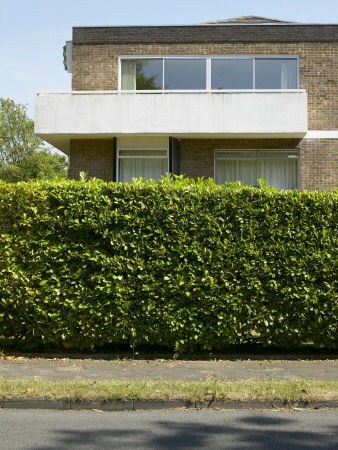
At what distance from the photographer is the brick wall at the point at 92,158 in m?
19.8

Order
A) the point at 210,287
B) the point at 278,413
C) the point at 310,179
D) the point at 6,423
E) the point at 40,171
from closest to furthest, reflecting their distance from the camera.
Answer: the point at 6,423 < the point at 278,413 < the point at 210,287 < the point at 310,179 < the point at 40,171

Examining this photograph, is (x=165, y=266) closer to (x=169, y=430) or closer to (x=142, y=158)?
(x=169, y=430)

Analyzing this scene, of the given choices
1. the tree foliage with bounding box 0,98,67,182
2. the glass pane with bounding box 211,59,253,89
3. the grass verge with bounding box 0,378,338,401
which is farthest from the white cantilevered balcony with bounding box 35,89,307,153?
the tree foliage with bounding box 0,98,67,182

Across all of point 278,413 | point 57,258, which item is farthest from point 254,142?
point 278,413

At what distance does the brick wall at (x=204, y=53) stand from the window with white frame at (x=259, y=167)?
87.3 inches

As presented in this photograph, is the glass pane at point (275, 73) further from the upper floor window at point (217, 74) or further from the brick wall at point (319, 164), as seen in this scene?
the brick wall at point (319, 164)

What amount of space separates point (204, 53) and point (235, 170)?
13.3 feet

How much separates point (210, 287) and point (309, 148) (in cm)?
1077

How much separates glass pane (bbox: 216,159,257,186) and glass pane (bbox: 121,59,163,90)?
3.40 metres

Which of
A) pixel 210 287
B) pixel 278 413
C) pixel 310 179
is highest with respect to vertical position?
pixel 310 179

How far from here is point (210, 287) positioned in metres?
10.2

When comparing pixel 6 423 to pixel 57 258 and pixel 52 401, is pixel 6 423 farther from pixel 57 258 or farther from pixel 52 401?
pixel 57 258

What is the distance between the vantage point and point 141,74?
66.5 ft

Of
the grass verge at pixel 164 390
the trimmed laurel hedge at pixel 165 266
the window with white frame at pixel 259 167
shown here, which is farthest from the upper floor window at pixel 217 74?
→ the grass verge at pixel 164 390
